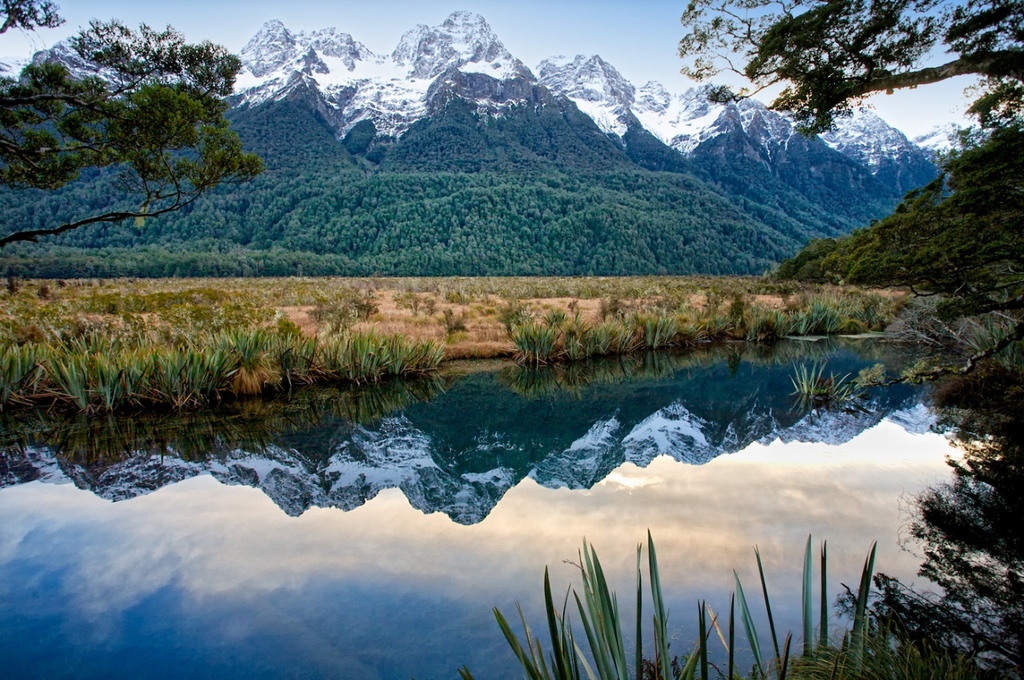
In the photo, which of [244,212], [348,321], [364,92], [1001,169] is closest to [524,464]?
[1001,169]

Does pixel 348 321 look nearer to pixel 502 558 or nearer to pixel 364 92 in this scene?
pixel 502 558

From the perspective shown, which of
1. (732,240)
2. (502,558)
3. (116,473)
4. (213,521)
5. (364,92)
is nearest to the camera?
(502,558)

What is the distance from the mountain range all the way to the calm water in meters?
61.2

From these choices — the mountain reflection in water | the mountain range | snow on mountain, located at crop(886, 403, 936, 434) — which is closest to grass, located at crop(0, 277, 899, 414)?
the mountain reflection in water

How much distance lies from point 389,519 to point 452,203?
367ft

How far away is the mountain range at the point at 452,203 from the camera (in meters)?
91.6

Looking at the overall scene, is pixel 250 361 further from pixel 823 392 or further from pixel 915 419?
pixel 915 419

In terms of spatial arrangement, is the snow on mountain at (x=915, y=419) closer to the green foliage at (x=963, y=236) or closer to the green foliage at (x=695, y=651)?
the green foliage at (x=963, y=236)

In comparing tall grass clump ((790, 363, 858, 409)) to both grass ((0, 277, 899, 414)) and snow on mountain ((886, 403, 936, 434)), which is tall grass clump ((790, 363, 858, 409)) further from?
grass ((0, 277, 899, 414))

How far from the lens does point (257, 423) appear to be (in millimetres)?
8000

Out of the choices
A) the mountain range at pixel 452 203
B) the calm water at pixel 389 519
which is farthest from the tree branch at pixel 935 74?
the mountain range at pixel 452 203

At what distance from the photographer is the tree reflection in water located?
120 inches

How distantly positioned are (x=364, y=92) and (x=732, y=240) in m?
140

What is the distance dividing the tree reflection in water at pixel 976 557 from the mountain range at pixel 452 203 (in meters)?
67.3
